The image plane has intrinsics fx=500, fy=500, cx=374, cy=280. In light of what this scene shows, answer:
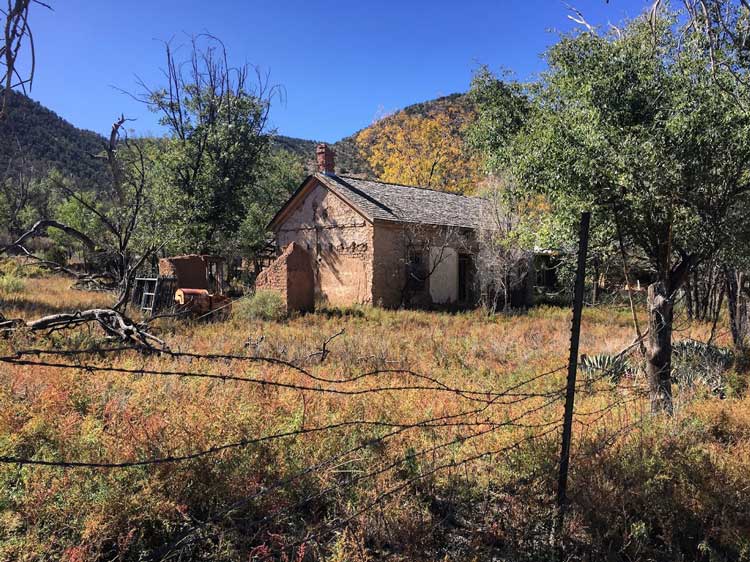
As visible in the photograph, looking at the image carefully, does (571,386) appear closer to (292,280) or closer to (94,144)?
(292,280)

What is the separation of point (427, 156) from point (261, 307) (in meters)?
28.9

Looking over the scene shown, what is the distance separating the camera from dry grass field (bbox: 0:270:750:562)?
300cm

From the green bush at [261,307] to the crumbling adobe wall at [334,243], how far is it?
15.6 feet

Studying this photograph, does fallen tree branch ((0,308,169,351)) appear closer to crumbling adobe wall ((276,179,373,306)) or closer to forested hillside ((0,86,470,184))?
crumbling adobe wall ((276,179,373,306))

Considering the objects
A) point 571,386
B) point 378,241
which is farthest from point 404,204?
point 571,386

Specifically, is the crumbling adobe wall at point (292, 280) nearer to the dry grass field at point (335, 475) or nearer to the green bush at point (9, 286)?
the green bush at point (9, 286)

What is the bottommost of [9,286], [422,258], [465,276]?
[9,286]

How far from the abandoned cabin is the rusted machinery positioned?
14.1 feet

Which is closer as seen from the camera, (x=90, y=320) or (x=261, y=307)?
(x=90, y=320)

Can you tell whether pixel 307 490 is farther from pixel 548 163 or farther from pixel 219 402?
pixel 548 163

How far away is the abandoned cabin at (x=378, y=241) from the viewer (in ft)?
65.5

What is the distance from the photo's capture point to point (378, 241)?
64.8ft

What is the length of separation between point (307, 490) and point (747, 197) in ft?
25.1

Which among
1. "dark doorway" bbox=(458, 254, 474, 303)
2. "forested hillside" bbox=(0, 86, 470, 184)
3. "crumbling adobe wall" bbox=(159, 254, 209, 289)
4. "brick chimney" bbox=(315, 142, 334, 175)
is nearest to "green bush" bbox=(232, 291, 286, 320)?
"crumbling adobe wall" bbox=(159, 254, 209, 289)
